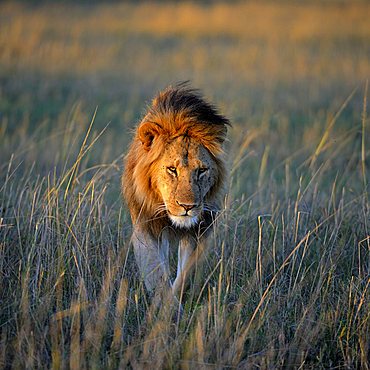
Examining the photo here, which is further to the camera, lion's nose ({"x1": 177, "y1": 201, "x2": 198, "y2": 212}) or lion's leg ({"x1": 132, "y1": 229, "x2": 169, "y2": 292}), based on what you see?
lion's leg ({"x1": 132, "y1": 229, "x2": 169, "y2": 292})

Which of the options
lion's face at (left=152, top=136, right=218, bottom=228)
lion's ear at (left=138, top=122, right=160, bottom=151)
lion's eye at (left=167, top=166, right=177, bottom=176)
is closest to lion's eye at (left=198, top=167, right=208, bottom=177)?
lion's face at (left=152, top=136, right=218, bottom=228)

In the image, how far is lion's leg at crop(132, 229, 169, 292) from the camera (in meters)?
4.37

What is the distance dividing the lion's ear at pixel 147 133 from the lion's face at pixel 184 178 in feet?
0.47

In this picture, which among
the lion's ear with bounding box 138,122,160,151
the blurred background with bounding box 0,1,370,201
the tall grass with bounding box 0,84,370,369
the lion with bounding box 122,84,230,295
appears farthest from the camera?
the blurred background with bounding box 0,1,370,201

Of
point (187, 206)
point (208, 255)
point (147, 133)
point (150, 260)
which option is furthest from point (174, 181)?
point (208, 255)

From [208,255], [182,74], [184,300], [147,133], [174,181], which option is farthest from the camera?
[182,74]

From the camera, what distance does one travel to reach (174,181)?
13.9ft

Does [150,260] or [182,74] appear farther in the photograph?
[182,74]

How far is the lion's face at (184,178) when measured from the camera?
4.15 metres

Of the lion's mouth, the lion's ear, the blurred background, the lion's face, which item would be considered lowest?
the lion's mouth

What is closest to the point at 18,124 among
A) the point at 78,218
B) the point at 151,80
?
the point at 151,80

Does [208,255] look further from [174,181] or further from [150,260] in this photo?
[174,181]

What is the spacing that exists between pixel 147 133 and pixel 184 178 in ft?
1.39

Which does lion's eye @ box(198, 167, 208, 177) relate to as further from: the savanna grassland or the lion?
the savanna grassland
